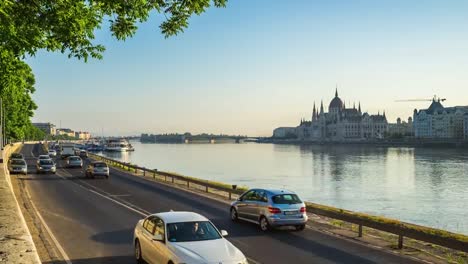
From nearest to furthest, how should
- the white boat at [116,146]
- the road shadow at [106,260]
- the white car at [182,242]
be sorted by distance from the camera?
the white car at [182,242], the road shadow at [106,260], the white boat at [116,146]

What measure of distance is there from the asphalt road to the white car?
1.59 m

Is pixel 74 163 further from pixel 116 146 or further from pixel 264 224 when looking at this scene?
pixel 116 146

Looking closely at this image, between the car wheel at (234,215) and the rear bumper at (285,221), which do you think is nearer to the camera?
the rear bumper at (285,221)

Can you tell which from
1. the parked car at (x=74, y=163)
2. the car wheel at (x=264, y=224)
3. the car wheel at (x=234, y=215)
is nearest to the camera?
the car wheel at (x=264, y=224)

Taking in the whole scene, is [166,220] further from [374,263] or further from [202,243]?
[374,263]

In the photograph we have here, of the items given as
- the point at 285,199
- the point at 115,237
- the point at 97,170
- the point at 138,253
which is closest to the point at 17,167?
the point at 97,170

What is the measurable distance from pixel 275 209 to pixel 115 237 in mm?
5727

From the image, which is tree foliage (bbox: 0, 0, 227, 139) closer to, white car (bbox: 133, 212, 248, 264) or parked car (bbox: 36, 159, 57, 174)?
white car (bbox: 133, 212, 248, 264)

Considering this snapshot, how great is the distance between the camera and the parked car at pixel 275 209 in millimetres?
17875

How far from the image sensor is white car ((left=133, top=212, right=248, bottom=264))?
9883 millimetres

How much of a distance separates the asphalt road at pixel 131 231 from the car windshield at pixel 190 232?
8.63 ft

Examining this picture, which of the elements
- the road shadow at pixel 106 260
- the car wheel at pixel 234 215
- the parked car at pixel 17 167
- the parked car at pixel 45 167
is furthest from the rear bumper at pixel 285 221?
the parked car at pixel 45 167

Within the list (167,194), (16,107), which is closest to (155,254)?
(167,194)

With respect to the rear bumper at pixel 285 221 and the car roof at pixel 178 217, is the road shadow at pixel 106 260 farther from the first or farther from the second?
the rear bumper at pixel 285 221
